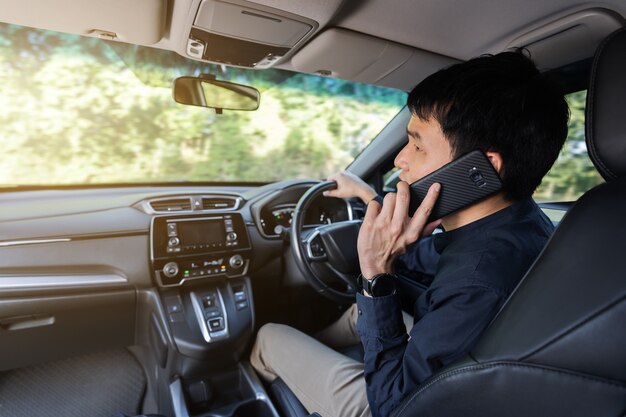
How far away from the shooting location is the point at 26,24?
1.67 meters

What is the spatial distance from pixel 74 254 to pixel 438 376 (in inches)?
64.8

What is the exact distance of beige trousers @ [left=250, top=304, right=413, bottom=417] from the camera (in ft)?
4.93

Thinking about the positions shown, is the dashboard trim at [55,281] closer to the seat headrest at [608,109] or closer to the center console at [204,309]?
the center console at [204,309]

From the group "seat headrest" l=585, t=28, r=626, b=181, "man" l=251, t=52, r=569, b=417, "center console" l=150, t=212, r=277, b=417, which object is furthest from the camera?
"center console" l=150, t=212, r=277, b=417

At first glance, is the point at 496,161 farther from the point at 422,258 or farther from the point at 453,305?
the point at 422,258

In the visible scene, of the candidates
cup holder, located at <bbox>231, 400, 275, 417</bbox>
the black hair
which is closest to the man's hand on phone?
the black hair

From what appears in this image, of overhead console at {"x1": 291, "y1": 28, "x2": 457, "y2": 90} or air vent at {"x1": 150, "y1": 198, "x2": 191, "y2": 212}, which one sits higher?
overhead console at {"x1": 291, "y1": 28, "x2": 457, "y2": 90}

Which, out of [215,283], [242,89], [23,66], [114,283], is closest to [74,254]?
[114,283]

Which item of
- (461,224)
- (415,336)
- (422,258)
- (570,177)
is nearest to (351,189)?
(422,258)

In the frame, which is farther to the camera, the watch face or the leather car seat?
the watch face

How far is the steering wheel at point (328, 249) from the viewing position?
203cm

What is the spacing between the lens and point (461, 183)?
1264mm

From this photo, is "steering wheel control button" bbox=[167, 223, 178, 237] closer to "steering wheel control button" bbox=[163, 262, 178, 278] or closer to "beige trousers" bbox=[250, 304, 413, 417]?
"steering wheel control button" bbox=[163, 262, 178, 278]

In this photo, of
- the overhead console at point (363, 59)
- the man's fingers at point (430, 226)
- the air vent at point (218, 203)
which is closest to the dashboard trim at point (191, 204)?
the air vent at point (218, 203)
